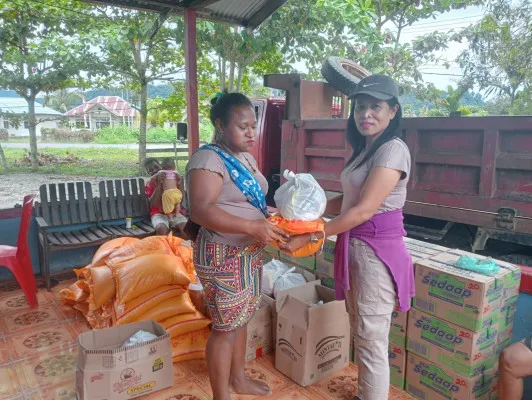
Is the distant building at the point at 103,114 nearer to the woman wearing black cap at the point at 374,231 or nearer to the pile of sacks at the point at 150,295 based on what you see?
the pile of sacks at the point at 150,295

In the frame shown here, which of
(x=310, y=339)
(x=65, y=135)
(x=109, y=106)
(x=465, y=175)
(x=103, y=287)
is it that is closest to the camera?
(x=310, y=339)

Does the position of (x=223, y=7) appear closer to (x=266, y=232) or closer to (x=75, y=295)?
(x=75, y=295)

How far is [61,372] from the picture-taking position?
2621mm

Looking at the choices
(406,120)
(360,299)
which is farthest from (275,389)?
(406,120)

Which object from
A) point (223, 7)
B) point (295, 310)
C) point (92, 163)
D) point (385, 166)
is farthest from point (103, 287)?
point (92, 163)

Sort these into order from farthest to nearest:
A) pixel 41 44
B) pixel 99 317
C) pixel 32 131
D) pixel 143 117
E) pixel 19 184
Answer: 1. pixel 143 117
2. pixel 32 131
3. pixel 19 184
4. pixel 41 44
5. pixel 99 317

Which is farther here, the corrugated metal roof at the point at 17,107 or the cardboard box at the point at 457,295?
the corrugated metal roof at the point at 17,107

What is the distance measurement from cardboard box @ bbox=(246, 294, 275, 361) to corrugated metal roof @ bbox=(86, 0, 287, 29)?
110 inches

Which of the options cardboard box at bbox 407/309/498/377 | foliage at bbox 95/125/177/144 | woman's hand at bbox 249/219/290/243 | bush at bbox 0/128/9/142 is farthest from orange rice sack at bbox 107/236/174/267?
foliage at bbox 95/125/177/144

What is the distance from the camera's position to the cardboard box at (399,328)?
2.40m

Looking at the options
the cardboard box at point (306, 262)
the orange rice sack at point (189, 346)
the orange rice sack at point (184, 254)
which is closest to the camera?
the orange rice sack at point (189, 346)

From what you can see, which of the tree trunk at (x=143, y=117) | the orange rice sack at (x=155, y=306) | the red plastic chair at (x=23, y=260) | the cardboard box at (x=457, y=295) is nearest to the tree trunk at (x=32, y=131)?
the tree trunk at (x=143, y=117)

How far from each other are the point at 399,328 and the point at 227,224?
135 cm

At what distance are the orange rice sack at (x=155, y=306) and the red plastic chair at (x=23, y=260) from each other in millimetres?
1175
